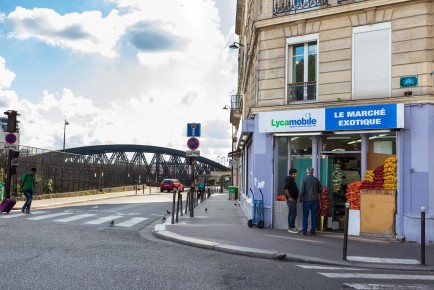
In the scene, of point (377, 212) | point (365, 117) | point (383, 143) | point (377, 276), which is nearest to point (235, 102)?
point (383, 143)

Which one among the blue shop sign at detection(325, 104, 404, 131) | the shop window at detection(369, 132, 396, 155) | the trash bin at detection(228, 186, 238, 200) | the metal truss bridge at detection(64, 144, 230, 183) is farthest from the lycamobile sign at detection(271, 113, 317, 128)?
the metal truss bridge at detection(64, 144, 230, 183)

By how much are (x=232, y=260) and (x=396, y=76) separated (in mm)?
7082

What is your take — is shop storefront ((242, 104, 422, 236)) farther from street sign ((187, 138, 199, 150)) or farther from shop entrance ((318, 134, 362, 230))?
street sign ((187, 138, 199, 150))

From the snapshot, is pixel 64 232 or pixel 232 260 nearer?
pixel 232 260

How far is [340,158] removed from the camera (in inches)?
548

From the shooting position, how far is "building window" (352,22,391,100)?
41.7ft

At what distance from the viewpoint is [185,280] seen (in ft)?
21.7

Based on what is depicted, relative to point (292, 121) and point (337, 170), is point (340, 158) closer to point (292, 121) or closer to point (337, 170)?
point (337, 170)

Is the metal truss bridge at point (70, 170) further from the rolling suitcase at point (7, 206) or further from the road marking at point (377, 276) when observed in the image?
the road marking at point (377, 276)

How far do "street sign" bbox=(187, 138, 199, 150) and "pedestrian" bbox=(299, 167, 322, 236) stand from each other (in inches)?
230

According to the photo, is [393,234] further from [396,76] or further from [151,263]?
[151,263]

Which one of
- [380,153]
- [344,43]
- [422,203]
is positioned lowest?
[422,203]

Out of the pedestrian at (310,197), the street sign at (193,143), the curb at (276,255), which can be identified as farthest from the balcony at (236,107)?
the curb at (276,255)

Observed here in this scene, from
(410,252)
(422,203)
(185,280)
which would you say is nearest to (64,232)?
(185,280)
